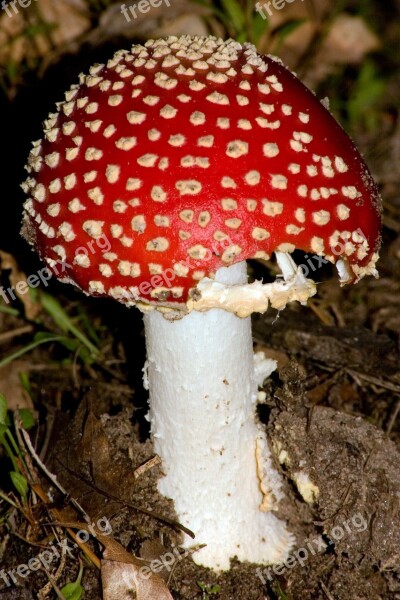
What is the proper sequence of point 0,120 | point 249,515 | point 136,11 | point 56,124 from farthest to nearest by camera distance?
1. point 136,11
2. point 0,120
3. point 249,515
4. point 56,124

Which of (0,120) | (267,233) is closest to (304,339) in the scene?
(267,233)

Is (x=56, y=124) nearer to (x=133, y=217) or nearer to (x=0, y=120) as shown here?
(x=133, y=217)

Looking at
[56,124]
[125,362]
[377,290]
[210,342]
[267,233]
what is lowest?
[377,290]

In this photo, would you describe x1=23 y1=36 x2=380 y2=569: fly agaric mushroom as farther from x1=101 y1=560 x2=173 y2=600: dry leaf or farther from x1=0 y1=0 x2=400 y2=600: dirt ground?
x1=101 y1=560 x2=173 y2=600: dry leaf

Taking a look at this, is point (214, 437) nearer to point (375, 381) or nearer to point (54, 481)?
point (54, 481)

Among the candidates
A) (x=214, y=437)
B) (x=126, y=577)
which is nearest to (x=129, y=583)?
(x=126, y=577)
